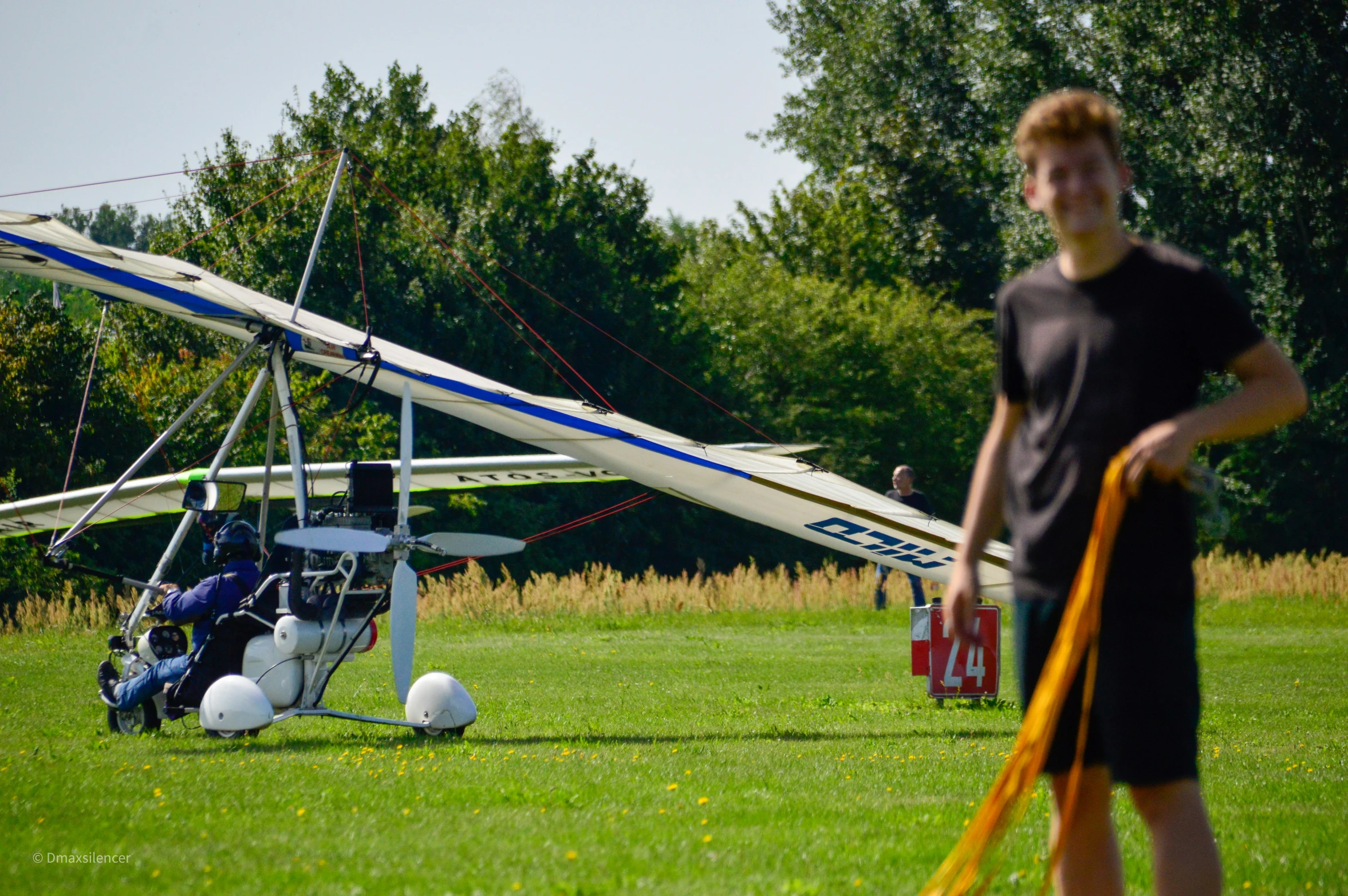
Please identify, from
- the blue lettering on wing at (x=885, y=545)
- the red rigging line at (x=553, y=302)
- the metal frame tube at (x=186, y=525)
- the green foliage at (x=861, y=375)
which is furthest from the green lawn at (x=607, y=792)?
the green foliage at (x=861, y=375)

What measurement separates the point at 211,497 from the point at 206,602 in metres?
0.99

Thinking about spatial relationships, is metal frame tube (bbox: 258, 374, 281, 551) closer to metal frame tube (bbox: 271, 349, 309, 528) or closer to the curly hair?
metal frame tube (bbox: 271, 349, 309, 528)

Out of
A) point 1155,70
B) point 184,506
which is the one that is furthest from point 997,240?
point 184,506

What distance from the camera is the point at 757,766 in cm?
757

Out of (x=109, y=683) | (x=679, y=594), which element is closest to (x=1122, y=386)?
(x=109, y=683)

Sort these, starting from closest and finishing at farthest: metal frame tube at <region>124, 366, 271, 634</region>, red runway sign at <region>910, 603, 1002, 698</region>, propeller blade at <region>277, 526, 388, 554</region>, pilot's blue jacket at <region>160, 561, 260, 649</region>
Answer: propeller blade at <region>277, 526, 388, 554</region> < pilot's blue jacket at <region>160, 561, 260, 649</region> < metal frame tube at <region>124, 366, 271, 634</region> < red runway sign at <region>910, 603, 1002, 698</region>

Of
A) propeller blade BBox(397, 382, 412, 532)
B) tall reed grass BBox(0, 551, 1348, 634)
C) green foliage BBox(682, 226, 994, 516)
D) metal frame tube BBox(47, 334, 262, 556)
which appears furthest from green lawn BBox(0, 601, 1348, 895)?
green foliage BBox(682, 226, 994, 516)

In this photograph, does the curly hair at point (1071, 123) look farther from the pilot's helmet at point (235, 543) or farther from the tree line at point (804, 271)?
the tree line at point (804, 271)

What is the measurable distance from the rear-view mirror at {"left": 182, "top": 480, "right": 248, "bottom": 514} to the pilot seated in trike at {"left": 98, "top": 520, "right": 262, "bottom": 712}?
239 millimetres

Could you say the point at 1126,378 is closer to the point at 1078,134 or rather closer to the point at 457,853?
the point at 1078,134

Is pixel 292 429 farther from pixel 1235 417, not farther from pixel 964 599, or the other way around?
pixel 1235 417

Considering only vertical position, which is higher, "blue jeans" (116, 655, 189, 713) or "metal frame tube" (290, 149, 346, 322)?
"metal frame tube" (290, 149, 346, 322)

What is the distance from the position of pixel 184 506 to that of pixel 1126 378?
8.17 m

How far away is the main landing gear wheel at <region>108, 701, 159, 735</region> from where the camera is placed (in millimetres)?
9305
